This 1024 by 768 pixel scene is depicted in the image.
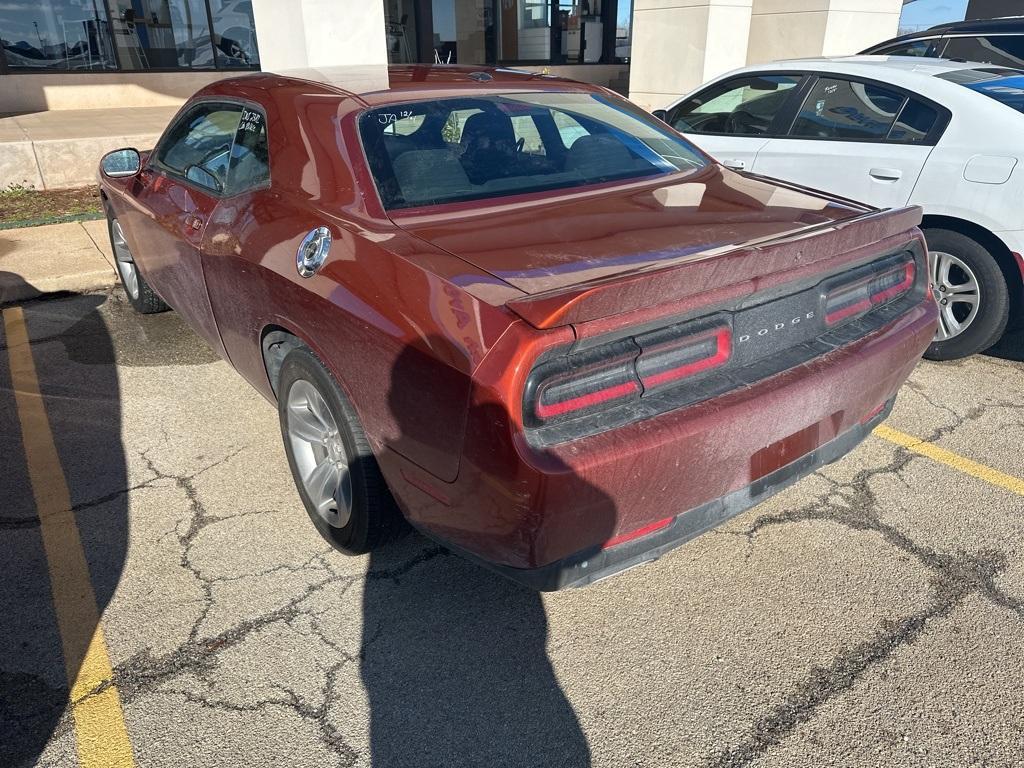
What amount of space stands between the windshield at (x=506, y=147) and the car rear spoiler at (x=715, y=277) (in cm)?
93

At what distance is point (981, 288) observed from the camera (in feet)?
14.6

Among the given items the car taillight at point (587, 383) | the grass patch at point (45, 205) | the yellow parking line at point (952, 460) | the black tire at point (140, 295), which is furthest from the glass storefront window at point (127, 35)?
the car taillight at point (587, 383)

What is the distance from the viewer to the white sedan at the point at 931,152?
4.33 meters

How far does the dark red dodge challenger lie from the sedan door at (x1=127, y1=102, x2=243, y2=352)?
64mm

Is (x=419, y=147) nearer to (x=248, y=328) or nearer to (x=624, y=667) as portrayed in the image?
(x=248, y=328)

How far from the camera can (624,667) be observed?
2527mm

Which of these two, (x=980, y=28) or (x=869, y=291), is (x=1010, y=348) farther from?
(x=980, y=28)

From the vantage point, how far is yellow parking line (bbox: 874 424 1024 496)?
3.51m

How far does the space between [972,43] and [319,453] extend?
9114 mm

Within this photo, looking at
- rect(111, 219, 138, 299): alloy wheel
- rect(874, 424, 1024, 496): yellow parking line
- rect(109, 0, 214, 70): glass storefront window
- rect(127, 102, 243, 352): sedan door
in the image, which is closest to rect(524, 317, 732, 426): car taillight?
rect(874, 424, 1024, 496): yellow parking line

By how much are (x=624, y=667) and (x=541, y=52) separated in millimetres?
18779

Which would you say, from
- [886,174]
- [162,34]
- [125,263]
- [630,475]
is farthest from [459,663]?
[162,34]

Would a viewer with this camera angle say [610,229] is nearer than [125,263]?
Yes

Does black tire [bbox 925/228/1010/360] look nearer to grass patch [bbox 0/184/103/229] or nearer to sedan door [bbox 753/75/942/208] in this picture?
sedan door [bbox 753/75/942/208]
